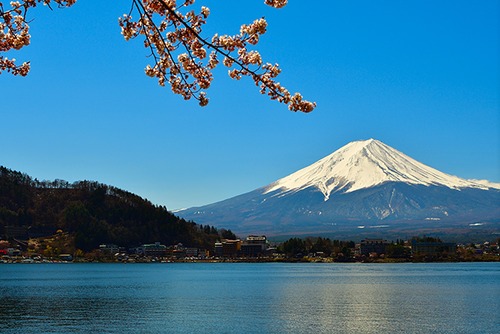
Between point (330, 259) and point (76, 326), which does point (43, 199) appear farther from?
point (76, 326)

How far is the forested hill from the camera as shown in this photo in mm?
151125

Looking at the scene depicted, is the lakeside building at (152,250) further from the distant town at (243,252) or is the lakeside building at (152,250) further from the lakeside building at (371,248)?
the lakeside building at (371,248)

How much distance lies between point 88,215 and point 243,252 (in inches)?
1506

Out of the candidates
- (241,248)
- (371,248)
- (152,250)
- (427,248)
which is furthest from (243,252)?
(427,248)

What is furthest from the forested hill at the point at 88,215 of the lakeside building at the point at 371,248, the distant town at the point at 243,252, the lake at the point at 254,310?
the lake at the point at 254,310

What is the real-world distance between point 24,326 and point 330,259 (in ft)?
419

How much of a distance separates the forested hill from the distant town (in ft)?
7.68

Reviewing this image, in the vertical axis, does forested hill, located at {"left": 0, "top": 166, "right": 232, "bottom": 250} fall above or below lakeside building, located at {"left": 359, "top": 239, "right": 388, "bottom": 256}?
above

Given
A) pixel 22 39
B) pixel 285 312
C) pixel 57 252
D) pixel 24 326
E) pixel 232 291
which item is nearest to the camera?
pixel 22 39

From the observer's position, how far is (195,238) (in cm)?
16525

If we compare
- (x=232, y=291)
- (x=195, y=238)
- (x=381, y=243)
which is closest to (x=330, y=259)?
(x=381, y=243)

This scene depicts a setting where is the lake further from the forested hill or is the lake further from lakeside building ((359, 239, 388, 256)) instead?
lakeside building ((359, 239, 388, 256))

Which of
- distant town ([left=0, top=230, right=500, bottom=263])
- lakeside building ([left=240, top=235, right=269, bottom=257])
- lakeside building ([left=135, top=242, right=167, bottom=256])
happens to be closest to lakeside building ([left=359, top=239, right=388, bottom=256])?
distant town ([left=0, top=230, right=500, bottom=263])

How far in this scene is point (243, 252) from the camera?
6481 inches
